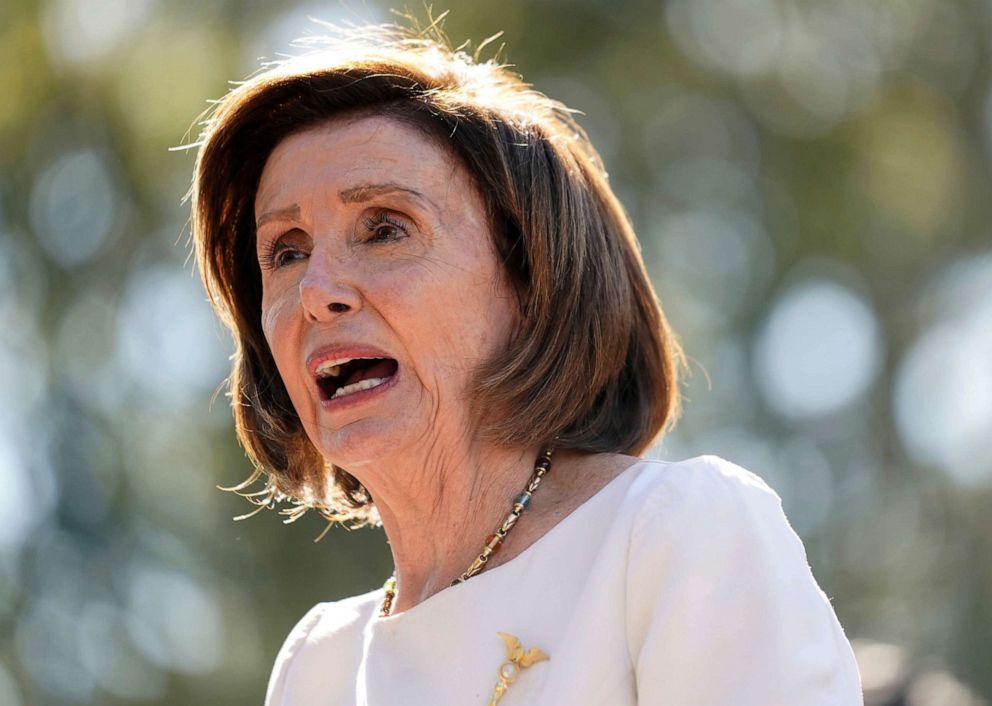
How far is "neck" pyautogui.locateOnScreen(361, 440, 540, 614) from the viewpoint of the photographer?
108 inches

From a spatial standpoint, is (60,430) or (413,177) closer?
(413,177)

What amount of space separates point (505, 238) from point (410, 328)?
292 mm

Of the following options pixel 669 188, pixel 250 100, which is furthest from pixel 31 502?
pixel 250 100

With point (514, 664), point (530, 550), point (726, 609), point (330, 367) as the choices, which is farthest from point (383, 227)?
point (726, 609)

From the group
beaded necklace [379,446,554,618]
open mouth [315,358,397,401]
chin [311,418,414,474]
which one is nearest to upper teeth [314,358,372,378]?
open mouth [315,358,397,401]

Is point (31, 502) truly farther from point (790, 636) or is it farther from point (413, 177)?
point (790, 636)

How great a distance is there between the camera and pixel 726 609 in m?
2.23

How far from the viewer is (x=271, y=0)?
11.1 metres

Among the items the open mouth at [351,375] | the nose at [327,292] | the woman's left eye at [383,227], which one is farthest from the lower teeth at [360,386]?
the woman's left eye at [383,227]

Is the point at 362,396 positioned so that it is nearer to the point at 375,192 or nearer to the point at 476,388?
the point at 476,388

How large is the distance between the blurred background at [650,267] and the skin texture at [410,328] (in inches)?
261

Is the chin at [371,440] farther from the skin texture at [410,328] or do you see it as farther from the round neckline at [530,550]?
the round neckline at [530,550]

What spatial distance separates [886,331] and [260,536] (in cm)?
466

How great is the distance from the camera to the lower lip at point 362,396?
270cm
